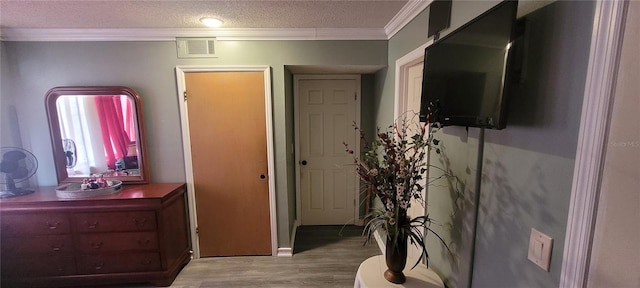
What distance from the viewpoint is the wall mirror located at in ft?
7.31

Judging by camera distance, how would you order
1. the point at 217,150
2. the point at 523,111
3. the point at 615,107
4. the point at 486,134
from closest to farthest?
the point at 615,107 < the point at 523,111 < the point at 486,134 < the point at 217,150

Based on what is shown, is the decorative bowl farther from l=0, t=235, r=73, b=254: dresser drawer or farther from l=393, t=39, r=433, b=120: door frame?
l=393, t=39, r=433, b=120: door frame

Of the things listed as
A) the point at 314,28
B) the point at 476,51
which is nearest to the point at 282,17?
the point at 314,28

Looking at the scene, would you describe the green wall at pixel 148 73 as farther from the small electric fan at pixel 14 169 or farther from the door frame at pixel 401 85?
the door frame at pixel 401 85

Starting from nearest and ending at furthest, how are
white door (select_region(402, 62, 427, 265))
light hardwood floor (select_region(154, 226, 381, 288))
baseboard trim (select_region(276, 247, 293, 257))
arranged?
white door (select_region(402, 62, 427, 265)), light hardwood floor (select_region(154, 226, 381, 288)), baseboard trim (select_region(276, 247, 293, 257))

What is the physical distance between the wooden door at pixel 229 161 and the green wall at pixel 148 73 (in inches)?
5.9

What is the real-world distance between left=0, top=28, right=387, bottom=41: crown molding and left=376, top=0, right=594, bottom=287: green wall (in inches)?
45.9

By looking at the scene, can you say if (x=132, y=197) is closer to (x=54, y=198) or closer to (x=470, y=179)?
(x=54, y=198)

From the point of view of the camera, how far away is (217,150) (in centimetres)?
236

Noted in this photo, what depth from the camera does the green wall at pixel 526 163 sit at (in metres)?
0.70

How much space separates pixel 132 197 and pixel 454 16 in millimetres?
2619

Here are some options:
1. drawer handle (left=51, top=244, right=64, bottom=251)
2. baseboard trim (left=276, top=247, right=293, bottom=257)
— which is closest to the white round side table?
baseboard trim (left=276, top=247, right=293, bottom=257)

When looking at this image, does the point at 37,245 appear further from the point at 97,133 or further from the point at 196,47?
the point at 196,47

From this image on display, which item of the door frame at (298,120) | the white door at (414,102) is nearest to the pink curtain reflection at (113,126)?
the door frame at (298,120)
